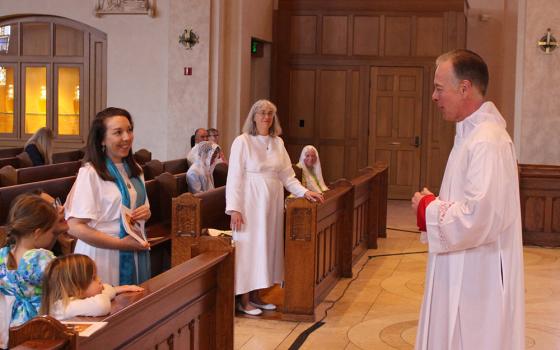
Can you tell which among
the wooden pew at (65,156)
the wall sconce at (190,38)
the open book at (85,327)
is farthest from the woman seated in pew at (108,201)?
the wall sconce at (190,38)

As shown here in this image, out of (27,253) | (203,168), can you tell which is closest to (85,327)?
(27,253)

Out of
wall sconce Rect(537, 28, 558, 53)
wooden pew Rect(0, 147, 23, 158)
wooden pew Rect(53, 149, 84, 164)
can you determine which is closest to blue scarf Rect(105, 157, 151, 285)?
wooden pew Rect(53, 149, 84, 164)

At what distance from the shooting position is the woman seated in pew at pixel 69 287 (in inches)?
116

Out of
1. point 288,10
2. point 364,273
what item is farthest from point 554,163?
point 288,10

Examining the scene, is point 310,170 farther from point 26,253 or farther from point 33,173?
point 26,253

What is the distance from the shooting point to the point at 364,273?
830 centimetres

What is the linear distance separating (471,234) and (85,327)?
1.49 m

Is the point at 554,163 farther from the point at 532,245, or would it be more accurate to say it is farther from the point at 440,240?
the point at 440,240

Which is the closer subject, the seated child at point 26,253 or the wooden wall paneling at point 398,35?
the seated child at point 26,253

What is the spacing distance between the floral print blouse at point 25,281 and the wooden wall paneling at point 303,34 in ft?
38.7

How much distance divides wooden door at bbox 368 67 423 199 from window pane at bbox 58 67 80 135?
5.06 metres

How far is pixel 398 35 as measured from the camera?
1462 cm

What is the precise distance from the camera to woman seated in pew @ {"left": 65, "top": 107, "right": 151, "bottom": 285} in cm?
385

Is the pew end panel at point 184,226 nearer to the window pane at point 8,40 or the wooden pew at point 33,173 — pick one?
the wooden pew at point 33,173
